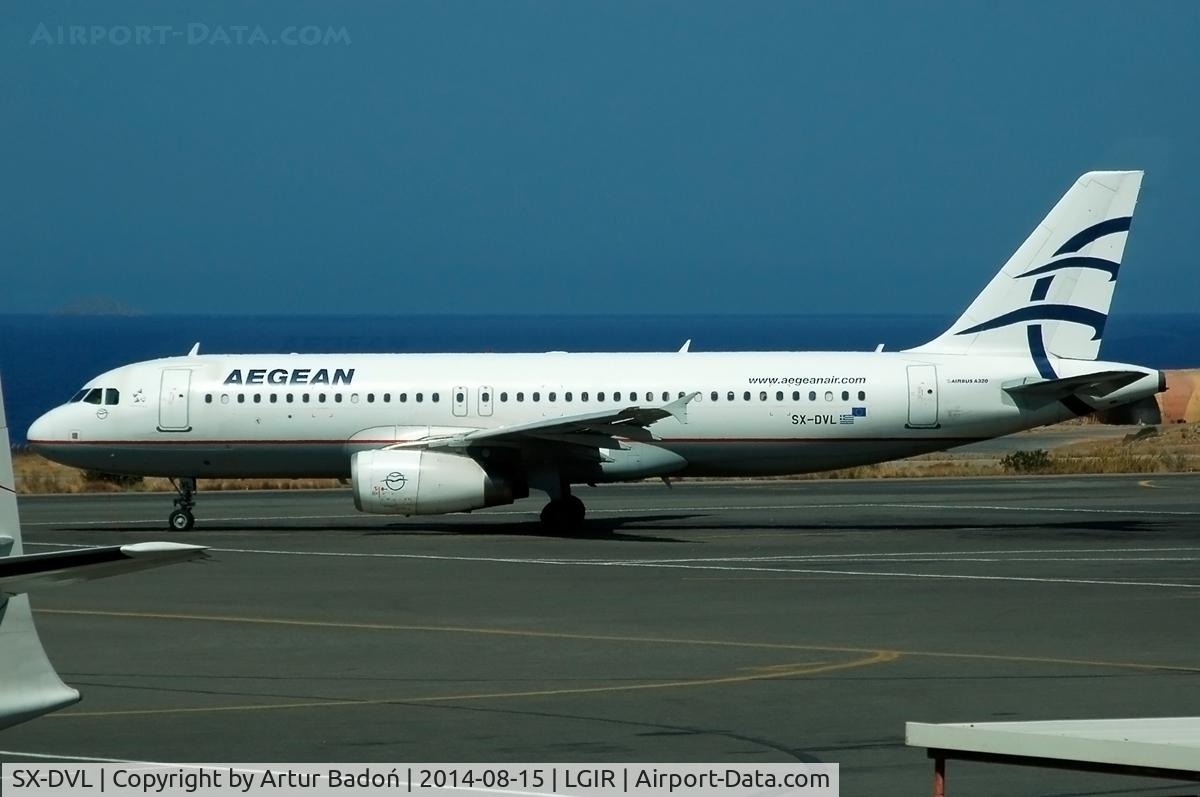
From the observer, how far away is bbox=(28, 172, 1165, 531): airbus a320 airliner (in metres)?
32.4

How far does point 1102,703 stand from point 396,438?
764 inches

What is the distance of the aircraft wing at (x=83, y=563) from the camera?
8.27 meters

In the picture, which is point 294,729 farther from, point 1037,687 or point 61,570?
point 1037,687

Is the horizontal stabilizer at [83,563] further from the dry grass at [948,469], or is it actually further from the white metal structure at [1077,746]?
the dry grass at [948,469]

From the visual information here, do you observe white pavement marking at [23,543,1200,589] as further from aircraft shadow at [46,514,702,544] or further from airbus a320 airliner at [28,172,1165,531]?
airbus a320 airliner at [28,172,1165,531]

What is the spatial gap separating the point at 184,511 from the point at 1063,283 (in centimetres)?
1708

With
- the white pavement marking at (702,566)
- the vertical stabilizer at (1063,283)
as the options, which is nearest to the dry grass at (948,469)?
the vertical stabilizer at (1063,283)

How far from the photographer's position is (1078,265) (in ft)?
109

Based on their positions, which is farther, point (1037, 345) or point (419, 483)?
point (1037, 345)

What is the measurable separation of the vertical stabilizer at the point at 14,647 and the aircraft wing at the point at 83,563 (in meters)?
0.56

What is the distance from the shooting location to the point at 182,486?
33.2m

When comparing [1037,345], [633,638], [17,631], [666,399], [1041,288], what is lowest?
[633,638]

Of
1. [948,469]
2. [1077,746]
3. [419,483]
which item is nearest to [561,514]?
[419,483]

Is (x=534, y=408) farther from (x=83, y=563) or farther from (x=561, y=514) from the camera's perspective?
(x=83, y=563)
